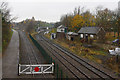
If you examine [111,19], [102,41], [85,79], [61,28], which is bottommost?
[85,79]

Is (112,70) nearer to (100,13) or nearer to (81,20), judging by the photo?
(81,20)

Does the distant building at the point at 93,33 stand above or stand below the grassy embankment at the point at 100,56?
above

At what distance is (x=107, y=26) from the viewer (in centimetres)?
4072

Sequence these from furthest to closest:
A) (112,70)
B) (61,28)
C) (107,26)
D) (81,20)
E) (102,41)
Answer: (61,28) < (81,20) < (107,26) < (102,41) < (112,70)

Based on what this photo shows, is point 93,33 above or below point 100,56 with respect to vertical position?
above

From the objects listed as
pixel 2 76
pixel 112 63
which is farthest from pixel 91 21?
pixel 2 76

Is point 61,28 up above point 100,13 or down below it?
below

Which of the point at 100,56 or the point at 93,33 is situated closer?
the point at 100,56

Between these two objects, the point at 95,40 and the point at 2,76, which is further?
the point at 95,40

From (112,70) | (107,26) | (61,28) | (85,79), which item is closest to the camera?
(85,79)

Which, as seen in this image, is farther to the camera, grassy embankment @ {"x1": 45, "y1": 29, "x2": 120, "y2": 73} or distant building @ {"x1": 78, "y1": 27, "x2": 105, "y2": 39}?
distant building @ {"x1": 78, "y1": 27, "x2": 105, "y2": 39}

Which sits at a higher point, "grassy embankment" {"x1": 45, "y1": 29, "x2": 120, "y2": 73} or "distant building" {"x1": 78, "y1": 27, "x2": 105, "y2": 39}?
"distant building" {"x1": 78, "y1": 27, "x2": 105, "y2": 39}

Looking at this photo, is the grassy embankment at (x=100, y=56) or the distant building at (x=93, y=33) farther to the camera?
the distant building at (x=93, y=33)

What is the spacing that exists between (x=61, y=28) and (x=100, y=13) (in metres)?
17.0
